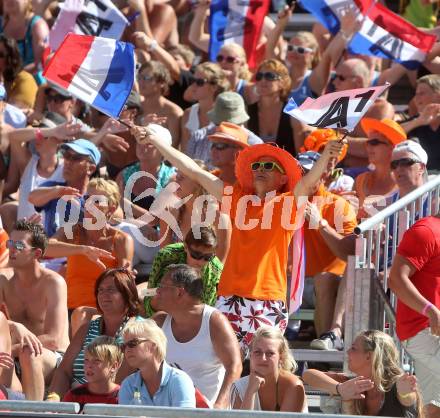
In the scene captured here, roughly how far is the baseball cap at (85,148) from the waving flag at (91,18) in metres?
1.52

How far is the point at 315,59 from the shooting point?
12.9 metres

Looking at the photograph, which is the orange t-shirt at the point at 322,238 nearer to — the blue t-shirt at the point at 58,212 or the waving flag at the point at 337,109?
the waving flag at the point at 337,109

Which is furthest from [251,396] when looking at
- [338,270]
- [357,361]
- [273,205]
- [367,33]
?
[367,33]

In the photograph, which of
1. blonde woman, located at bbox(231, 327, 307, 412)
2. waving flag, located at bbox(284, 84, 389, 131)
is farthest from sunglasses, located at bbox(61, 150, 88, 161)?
blonde woman, located at bbox(231, 327, 307, 412)

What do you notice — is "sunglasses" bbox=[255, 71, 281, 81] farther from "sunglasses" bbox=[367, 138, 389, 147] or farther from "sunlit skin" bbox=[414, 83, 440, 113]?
"sunglasses" bbox=[367, 138, 389, 147]

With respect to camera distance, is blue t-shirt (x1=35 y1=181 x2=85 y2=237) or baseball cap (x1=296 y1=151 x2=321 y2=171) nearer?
baseball cap (x1=296 y1=151 x2=321 y2=171)

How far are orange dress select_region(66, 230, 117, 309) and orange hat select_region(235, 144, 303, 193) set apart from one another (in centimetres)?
132

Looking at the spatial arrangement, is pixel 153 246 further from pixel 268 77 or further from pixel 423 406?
pixel 423 406

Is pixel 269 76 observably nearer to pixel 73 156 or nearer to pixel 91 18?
pixel 91 18

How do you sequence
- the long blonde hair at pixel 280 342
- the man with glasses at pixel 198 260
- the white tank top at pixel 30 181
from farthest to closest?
the white tank top at pixel 30 181 → the man with glasses at pixel 198 260 → the long blonde hair at pixel 280 342

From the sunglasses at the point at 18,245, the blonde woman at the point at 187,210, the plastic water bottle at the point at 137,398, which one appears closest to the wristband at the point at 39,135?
the blonde woman at the point at 187,210

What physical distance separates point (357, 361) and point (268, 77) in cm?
454

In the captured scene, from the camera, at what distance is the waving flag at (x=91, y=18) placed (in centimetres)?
1227

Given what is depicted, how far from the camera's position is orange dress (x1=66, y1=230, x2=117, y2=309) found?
9.92 meters
